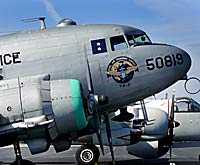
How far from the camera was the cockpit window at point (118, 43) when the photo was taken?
13.8 metres

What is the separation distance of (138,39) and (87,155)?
15.7 ft

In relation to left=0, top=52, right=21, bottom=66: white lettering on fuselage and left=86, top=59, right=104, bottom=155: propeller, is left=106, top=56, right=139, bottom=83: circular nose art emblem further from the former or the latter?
left=0, top=52, right=21, bottom=66: white lettering on fuselage

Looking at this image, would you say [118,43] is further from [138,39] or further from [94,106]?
[94,106]

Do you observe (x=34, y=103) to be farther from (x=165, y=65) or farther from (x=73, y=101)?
(x=165, y=65)

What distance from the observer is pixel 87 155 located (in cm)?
1664

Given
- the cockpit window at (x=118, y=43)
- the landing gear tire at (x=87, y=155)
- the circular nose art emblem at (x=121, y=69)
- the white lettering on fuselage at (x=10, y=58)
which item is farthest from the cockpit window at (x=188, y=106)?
the white lettering on fuselage at (x=10, y=58)

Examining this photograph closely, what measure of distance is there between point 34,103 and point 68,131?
99cm

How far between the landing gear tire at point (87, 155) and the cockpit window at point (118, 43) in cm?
451

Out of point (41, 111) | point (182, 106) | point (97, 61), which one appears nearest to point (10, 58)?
point (97, 61)

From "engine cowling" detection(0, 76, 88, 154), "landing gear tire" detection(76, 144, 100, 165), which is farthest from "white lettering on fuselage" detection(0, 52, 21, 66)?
"landing gear tire" detection(76, 144, 100, 165)

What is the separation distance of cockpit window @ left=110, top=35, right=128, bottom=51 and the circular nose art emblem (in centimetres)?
49

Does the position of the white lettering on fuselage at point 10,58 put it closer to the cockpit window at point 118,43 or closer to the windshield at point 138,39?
the cockpit window at point 118,43

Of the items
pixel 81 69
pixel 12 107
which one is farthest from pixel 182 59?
pixel 12 107

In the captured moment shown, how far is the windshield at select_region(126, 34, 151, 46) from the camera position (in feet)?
46.4
